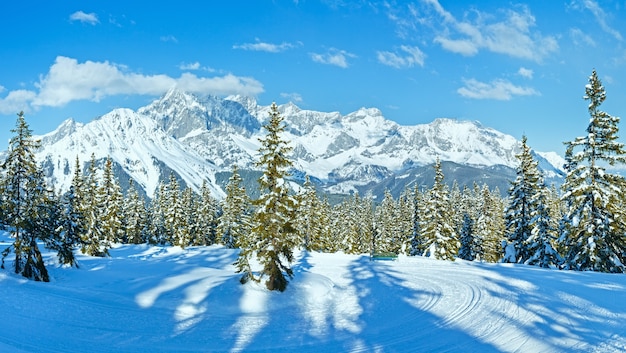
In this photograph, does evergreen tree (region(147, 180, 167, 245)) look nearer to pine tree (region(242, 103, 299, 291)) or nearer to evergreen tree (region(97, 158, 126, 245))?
evergreen tree (region(97, 158, 126, 245))

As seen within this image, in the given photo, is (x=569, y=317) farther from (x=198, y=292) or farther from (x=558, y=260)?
(x=558, y=260)

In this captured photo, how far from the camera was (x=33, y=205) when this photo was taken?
2364 centimetres

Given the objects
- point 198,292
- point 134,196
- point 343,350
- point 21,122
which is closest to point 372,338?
point 343,350

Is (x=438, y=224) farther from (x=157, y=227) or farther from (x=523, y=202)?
(x=157, y=227)

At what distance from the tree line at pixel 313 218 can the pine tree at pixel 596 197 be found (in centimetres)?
6

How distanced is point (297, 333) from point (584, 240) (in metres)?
21.2

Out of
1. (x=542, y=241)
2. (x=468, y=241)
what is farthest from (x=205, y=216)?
(x=542, y=241)

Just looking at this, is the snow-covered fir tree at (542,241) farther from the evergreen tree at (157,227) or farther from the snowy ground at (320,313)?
the evergreen tree at (157,227)

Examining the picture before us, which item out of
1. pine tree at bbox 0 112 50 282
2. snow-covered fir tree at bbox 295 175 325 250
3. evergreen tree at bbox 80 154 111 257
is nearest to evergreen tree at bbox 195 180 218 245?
snow-covered fir tree at bbox 295 175 325 250

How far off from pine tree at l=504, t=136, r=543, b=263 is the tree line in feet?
0.30

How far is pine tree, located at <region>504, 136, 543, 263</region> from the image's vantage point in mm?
37375

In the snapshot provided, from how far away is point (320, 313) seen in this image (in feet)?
63.6

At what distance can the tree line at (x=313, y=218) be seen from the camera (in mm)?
22828

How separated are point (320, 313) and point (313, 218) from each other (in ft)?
145
